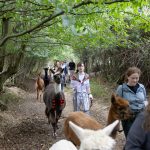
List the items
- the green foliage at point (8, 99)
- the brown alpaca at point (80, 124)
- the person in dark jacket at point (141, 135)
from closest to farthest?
the person in dark jacket at point (141, 135), the brown alpaca at point (80, 124), the green foliage at point (8, 99)

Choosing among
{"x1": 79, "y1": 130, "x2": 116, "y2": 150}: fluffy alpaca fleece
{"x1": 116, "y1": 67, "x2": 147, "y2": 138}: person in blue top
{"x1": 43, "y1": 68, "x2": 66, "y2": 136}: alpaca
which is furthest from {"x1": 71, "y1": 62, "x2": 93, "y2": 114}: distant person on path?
{"x1": 79, "y1": 130, "x2": 116, "y2": 150}: fluffy alpaca fleece

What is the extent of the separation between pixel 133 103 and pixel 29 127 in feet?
16.5

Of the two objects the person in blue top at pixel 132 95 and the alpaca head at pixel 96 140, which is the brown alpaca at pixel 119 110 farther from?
the alpaca head at pixel 96 140

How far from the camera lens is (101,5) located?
4.88 m

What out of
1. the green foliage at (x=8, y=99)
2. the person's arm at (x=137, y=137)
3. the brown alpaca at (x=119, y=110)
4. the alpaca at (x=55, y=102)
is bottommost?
the green foliage at (x=8, y=99)

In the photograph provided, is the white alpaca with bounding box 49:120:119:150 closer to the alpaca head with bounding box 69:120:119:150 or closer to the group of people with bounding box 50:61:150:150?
the alpaca head with bounding box 69:120:119:150

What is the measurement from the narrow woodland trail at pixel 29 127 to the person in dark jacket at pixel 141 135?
547 cm

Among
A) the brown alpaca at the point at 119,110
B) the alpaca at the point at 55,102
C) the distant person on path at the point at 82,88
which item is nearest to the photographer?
the brown alpaca at the point at 119,110

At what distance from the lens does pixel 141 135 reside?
8.48ft

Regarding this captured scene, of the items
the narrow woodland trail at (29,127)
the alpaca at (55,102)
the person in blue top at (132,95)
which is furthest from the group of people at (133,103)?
the narrow woodland trail at (29,127)

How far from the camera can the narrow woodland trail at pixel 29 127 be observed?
27.2 ft

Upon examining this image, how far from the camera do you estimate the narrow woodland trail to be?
8289 millimetres

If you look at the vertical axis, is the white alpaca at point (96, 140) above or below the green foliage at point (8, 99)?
above

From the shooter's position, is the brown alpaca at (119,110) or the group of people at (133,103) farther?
the brown alpaca at (119,110)
